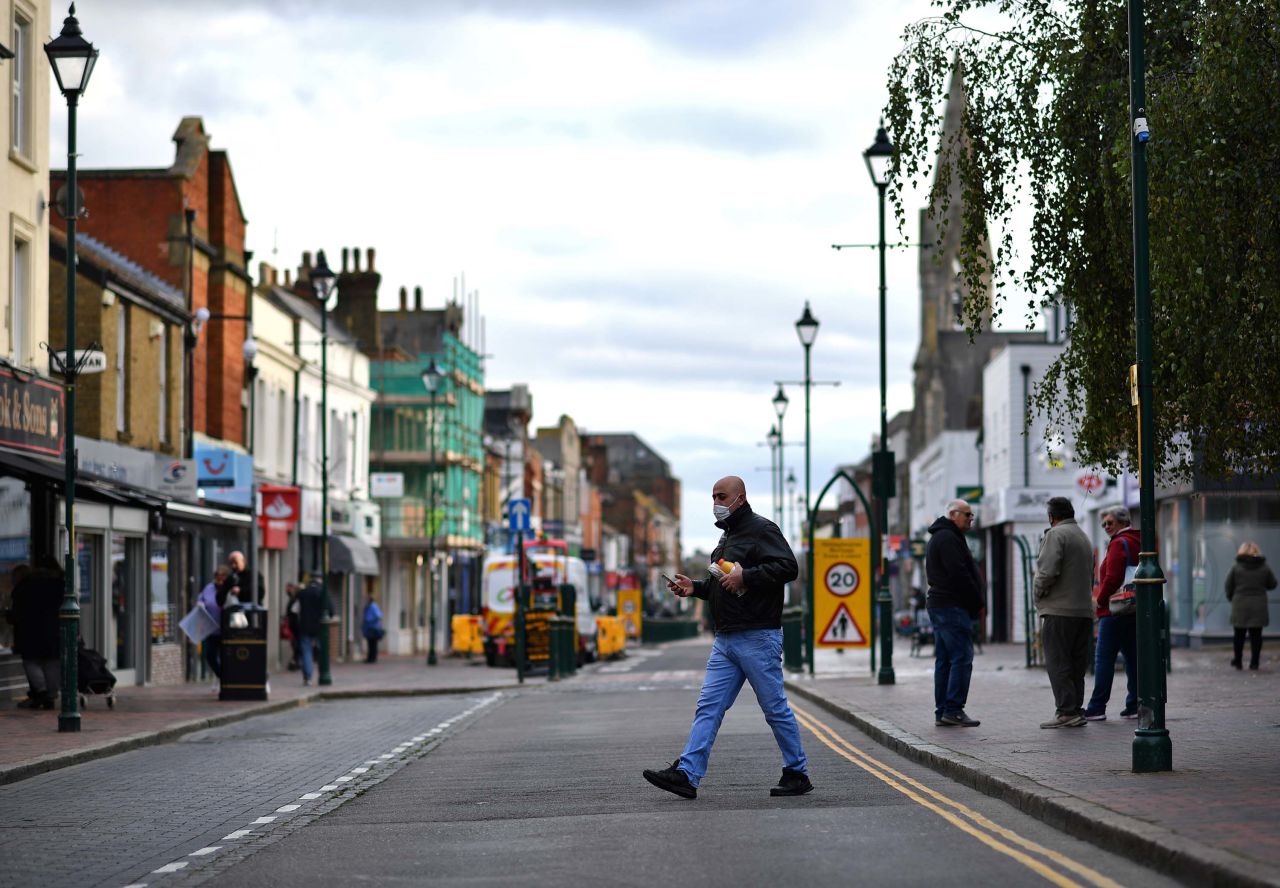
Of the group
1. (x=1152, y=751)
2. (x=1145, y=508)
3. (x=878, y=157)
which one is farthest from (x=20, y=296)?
(x=1152, y=751)

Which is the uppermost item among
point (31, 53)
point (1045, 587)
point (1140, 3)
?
point (31, 53)

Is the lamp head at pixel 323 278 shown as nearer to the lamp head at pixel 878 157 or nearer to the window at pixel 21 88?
the window at pixel 21 88

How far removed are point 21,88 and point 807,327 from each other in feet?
52.6

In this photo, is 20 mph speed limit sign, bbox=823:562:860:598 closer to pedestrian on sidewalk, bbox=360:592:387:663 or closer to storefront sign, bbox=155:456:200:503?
storefront sign, bbox=155:456:200:503

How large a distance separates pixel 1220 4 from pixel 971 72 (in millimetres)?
3123

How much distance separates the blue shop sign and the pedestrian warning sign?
1305 centimetres

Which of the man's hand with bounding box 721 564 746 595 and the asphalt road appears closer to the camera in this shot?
the asphalt road

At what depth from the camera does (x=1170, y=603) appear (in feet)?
133

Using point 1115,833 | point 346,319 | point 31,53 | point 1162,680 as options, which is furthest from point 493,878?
point 346,319

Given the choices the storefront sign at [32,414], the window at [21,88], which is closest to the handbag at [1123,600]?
the storefront sign at [32,414]

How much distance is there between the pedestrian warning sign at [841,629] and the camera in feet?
99.9

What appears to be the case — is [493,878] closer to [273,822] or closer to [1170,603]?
[273,822]

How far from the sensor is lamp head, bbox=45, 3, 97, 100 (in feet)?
66.8

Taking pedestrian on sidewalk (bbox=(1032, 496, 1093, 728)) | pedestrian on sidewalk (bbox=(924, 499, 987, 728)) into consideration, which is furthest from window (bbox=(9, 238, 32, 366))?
pedestrian on sidewalk (bbox=(1032, 496, 1093, 728))
